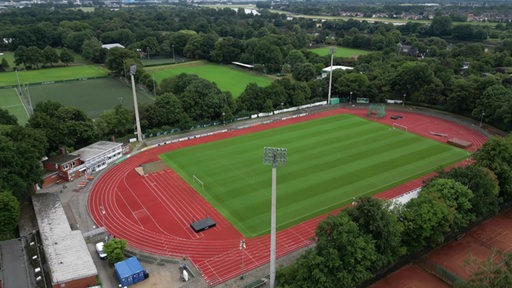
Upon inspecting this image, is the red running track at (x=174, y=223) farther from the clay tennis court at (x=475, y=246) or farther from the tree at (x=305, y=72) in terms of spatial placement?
the tree at (x=305, y=72)

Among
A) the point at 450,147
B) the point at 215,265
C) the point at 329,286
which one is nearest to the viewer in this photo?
the point at 329,286

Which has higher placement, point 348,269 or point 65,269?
point 348,269

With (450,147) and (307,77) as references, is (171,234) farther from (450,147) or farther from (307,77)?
(307,77)

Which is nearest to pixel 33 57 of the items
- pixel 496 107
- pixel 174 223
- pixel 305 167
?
pixel 174 223

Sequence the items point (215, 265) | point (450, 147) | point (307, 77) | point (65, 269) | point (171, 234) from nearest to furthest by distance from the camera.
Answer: point (65, 269), point (215, 265), point (171, 234), point (450, 147), point (307, 77)

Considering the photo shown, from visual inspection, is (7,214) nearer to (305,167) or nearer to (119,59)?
(305,167)

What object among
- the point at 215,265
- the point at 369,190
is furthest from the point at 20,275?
the point at 369,190

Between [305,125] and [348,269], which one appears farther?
[305,125]
